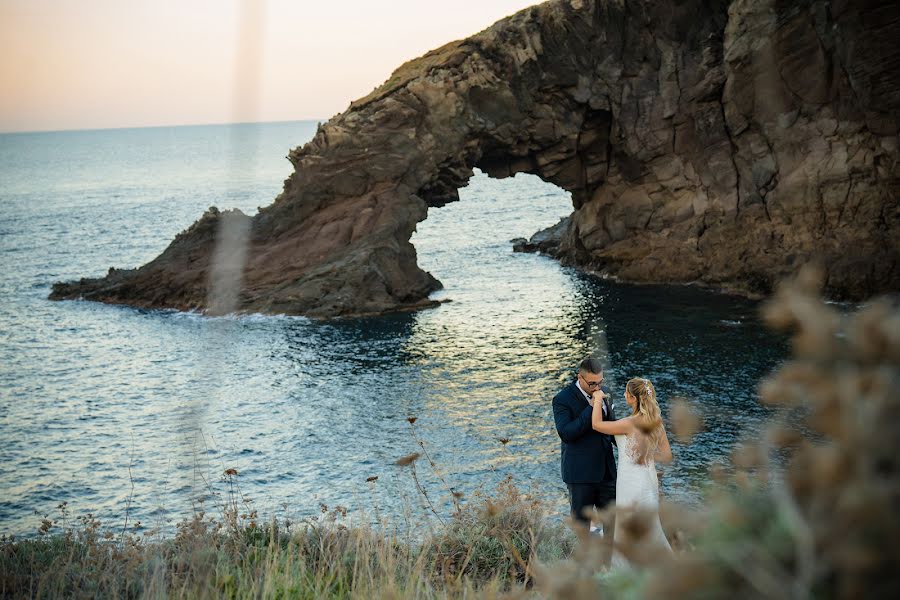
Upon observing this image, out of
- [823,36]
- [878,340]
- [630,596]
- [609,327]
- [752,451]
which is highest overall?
[823,36]

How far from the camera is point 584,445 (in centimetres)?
984

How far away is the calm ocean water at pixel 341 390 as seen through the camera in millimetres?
19672

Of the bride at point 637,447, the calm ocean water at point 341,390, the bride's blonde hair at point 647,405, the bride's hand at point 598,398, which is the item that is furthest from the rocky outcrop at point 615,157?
the bride's blonde hair at point 647,405

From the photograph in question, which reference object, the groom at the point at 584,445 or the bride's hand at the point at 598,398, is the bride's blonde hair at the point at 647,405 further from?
the groom at the point at 584,445

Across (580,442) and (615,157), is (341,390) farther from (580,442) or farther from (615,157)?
(615,157)

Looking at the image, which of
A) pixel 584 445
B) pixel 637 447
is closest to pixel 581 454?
pixel 584 445

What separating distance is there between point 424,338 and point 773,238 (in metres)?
15.9

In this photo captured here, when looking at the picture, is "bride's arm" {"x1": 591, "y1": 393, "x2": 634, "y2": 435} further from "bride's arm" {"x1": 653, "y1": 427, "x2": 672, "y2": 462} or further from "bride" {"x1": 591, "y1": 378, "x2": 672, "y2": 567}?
"bride's arm" {"x1": 653, "y1": 427, "x2": 672, "y2": 462}

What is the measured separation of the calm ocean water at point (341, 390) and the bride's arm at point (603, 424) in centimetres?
180

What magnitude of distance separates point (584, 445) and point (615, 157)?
3464 cm

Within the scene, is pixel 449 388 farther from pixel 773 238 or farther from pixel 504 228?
pixel 504 228

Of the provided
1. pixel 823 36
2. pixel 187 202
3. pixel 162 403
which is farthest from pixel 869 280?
pixel 187 202

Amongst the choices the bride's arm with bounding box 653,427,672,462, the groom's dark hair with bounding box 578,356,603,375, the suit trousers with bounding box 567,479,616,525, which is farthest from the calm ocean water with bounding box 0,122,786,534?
the groom's dark hair with bounding box 578,356,603,375

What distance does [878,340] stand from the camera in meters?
1.71
